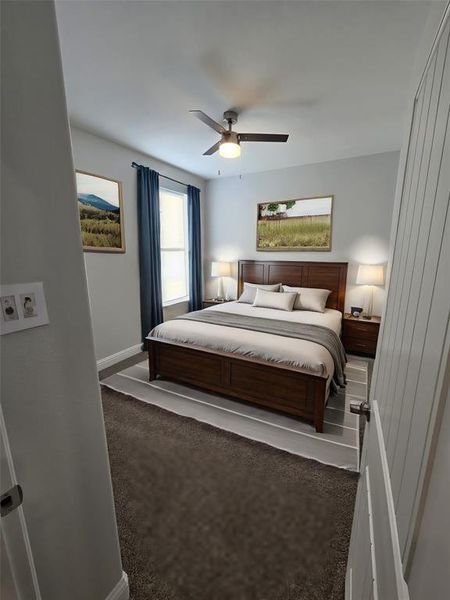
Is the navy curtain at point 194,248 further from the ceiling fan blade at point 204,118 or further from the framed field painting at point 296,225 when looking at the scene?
the ceiling fan blade at point 204,118

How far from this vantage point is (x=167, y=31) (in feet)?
5.39

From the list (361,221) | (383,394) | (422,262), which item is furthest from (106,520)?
(361,221)

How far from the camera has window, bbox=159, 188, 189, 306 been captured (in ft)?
14.1

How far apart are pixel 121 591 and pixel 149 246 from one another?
3.31 metres

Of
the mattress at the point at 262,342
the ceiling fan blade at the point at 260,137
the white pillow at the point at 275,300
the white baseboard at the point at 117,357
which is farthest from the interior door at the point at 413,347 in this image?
the white baseboard at the point at 117,357

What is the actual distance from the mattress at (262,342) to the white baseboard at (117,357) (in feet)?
2.85

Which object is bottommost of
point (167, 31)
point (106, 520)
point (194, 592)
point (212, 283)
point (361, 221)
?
point (194, 592)

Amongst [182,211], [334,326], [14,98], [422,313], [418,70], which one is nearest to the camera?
[422,313]

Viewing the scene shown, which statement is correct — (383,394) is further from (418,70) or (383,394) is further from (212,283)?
(212,283)

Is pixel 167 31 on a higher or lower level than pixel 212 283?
higher

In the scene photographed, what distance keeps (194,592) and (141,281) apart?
318 centimetres

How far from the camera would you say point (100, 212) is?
3152 mm

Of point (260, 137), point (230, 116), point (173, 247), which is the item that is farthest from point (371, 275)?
point (173, 247)

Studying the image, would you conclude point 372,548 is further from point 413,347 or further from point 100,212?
→ point 100,212
